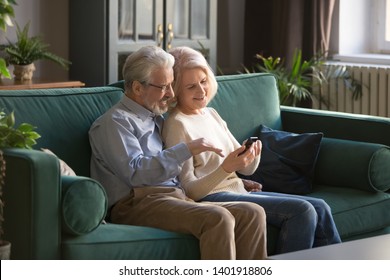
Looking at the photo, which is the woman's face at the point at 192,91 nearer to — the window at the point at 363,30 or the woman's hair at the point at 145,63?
the woman's hair at the point at 145,63

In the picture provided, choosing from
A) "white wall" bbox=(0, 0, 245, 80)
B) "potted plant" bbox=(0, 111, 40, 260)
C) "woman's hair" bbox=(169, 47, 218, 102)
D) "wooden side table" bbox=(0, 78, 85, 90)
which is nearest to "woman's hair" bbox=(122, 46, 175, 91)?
"woman's hair" bbox=(169, 47, 218, 102)

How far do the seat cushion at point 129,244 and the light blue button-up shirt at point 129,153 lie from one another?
0.65ft

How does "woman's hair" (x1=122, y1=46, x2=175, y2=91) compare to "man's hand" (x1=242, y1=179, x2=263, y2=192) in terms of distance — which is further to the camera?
"man's hand" (x1=242, y1=179, x2=263, y2=192)

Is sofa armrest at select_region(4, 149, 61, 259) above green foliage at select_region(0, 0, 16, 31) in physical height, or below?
below

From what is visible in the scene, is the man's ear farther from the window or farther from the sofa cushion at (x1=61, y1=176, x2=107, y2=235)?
the window

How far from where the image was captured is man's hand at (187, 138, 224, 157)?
3.16 m

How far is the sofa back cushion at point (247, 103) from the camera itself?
3.98 metres

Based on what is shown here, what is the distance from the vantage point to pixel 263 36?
641 centimetres

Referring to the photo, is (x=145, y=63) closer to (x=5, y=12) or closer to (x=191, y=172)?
(x=191, y=172)

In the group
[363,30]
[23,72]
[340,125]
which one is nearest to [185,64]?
[340,125]

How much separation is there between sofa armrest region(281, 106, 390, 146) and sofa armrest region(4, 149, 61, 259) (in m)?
1.66

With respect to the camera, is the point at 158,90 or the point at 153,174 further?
the point at 158,90

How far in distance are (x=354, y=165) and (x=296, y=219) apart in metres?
0.65

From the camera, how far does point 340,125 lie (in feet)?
13.6
